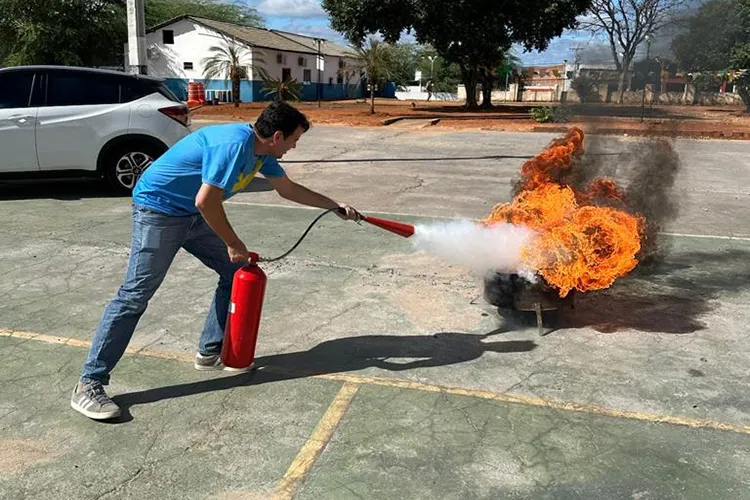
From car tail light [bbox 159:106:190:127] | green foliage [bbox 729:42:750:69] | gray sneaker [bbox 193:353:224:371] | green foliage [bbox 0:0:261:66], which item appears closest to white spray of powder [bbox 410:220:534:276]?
gray sneaker [bbox 193:353:224:371]

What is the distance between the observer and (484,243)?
470 centimetres

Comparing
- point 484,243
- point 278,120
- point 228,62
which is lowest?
point 484,243

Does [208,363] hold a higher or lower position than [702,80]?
lower

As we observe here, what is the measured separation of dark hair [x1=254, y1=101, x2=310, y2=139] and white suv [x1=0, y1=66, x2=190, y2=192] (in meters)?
6.35

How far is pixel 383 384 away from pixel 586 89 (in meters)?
3.95

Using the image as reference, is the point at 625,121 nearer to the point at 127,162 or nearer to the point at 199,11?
the point at 127,162

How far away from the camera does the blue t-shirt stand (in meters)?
3.19

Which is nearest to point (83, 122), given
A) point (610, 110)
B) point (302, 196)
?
point (302, 196)

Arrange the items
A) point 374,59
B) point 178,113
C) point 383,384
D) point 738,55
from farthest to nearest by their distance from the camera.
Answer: point 374,59 → point 738,55 → point 178,113 → point 383,384

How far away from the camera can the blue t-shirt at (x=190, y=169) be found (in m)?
3.19

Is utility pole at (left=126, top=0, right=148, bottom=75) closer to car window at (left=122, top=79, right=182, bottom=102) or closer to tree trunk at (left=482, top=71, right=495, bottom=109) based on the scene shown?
car window at (left=122, top=79, right=182, bottom=102)

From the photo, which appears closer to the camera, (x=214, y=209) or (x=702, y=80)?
(x=214, y=209)

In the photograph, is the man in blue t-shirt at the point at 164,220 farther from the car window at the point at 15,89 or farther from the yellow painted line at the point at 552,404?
the car window at the point at 15,89

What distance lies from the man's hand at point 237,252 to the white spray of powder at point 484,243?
1.47m
